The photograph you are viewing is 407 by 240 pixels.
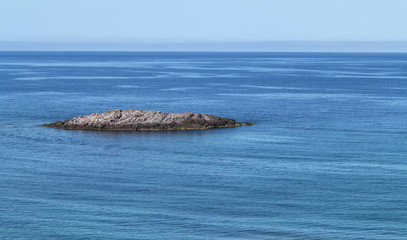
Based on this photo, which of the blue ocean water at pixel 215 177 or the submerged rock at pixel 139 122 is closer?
the blue ocean water at pixel 215 177

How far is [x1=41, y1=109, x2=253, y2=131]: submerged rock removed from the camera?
9638cm

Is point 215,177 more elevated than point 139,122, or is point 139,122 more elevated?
point 139,122

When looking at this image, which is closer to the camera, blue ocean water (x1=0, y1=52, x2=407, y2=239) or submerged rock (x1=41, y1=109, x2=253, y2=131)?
Answer: blue ocean water (x1=0, y1=52, x2=407, y2=239)

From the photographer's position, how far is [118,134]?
9306cm

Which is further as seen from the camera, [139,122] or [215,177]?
[139,122]

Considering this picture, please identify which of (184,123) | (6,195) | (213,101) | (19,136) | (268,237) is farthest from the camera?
(213,101)

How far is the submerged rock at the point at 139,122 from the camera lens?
3794 inches

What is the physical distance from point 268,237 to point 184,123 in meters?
49.4

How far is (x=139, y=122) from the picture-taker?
3812 inches

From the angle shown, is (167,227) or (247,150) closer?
(167,227)

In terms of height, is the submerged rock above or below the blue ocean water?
above

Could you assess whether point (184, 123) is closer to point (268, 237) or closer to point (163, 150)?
point (163, 150)

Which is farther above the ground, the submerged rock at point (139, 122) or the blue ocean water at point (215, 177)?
the submerged rock at point (139, 122)

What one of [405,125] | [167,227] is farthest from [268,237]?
[405,125]
